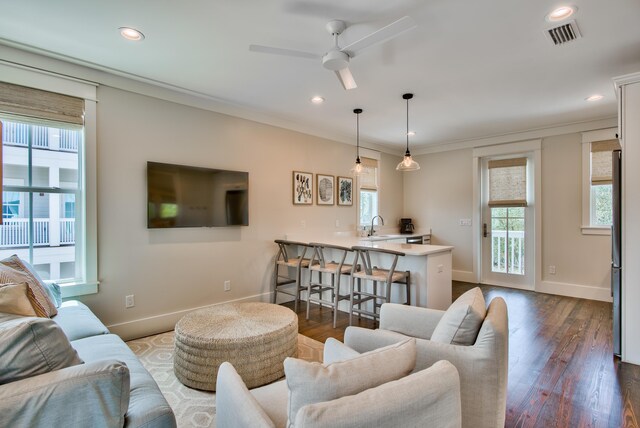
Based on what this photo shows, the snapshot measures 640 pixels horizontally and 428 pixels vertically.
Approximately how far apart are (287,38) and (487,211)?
478cm

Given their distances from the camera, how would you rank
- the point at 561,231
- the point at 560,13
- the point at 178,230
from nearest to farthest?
the point at 560,13 → the point at 178,230 → the point at 561,231

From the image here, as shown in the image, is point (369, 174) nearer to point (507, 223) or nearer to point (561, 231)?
point (507, 223)

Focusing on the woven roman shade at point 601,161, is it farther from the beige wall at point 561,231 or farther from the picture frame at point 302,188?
the picture frame at point 302,188

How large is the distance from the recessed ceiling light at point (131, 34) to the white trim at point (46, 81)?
819mm

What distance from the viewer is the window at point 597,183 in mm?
4461

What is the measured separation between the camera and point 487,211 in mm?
5691

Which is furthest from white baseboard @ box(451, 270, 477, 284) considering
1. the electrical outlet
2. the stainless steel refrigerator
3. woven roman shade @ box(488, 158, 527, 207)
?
the electrical outlet

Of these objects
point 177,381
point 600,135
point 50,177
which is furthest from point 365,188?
point 50,177

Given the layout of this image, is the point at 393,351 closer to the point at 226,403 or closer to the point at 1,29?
the point at 226,403

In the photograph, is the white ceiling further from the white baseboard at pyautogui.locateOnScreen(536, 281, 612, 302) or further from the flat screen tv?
the white baseboard at pyautogui.locateOnScreen(536, 281, 612, 302)

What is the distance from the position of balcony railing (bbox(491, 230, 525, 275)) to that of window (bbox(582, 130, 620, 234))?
92 cm

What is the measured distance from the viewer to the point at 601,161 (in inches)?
177

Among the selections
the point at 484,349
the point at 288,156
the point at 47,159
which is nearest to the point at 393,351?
the point at 484,349

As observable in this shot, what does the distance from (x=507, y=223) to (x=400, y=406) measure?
550 centimetres
